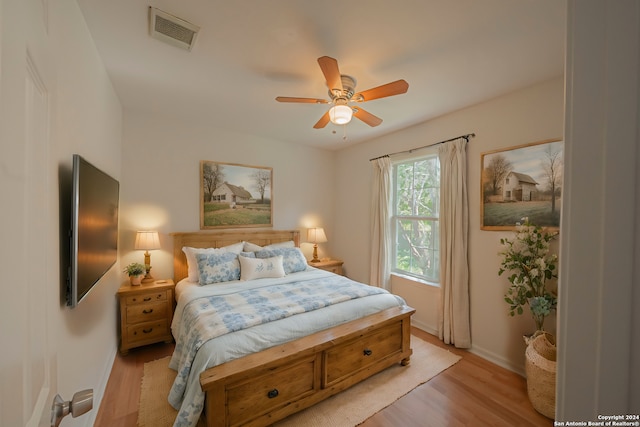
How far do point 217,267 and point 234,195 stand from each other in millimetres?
1144

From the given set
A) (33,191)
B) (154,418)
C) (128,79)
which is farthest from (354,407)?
(128,79)

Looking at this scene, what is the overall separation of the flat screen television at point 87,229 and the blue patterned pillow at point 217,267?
110cm

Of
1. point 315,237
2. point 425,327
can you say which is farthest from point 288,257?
point 425,327

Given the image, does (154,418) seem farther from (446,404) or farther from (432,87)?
(432,87)

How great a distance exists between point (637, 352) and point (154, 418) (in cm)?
253

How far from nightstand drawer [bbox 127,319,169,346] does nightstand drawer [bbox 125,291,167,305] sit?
0.24 meters

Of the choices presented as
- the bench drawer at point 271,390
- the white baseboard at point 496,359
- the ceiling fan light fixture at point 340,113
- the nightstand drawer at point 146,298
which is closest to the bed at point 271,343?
the bench drawer at point 271,390

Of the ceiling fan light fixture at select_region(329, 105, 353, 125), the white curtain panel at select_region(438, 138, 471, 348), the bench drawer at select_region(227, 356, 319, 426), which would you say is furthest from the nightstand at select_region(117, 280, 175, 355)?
the white curtain panel at select_region(438, 138, 471, 348)

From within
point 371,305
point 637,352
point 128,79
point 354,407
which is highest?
point 128,79

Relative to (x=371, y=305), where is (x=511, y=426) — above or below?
below

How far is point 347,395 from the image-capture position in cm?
204

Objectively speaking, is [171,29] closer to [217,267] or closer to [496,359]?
[217,267]

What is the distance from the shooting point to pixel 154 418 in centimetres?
179

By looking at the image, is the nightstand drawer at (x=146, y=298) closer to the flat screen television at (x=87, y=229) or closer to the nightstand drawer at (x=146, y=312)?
the nightstand drawer at (x=146, y=312)
